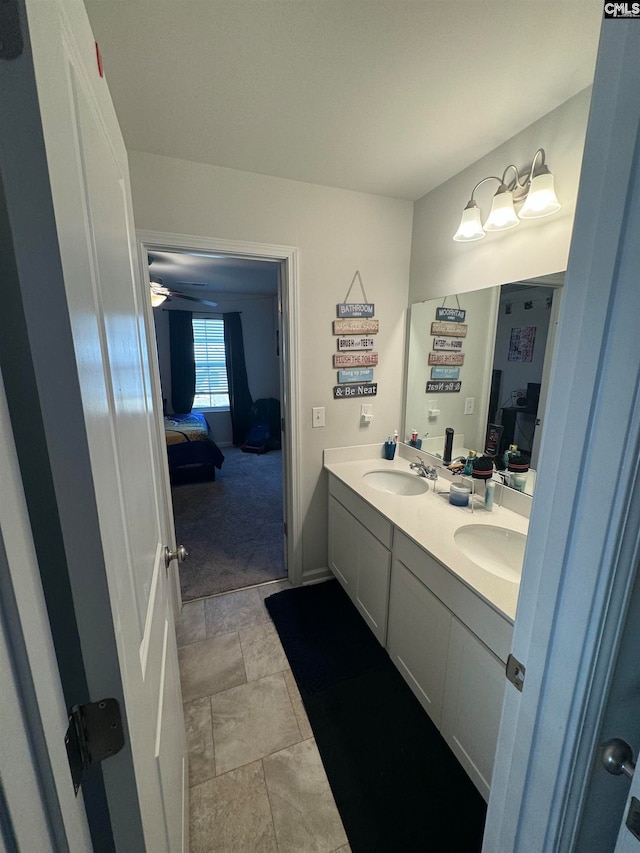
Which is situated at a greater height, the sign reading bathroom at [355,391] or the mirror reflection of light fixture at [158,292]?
the mirror reflection of light fixture at [158,292]

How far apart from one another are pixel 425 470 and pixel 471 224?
4.28 feet

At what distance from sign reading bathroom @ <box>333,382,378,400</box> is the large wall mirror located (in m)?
0.25

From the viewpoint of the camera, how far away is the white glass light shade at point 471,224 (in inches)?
61.7

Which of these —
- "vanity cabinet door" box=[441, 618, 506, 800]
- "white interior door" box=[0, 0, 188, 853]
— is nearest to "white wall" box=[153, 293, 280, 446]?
"vanity cabinet door" box=[441, 618, 506, 800]

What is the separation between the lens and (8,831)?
30 centimetres

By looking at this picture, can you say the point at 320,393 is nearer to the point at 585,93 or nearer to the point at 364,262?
the point at 364,262

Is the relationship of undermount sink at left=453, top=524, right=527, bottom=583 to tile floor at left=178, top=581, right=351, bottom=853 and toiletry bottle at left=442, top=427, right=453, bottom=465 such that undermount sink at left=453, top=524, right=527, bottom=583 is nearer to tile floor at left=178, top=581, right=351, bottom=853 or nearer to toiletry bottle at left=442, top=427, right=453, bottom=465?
toiletry bottle at left=442, top=427, right=453, bottom=465

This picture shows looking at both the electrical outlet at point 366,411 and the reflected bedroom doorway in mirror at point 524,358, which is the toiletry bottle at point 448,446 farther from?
the electrical outlet at point 366,411

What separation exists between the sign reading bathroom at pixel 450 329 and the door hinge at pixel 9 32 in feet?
6.29

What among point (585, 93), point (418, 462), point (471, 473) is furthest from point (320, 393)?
point (585, 93)

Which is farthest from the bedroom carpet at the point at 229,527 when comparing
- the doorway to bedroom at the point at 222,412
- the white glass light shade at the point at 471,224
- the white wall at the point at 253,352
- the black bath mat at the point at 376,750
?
the white glass light shade at the point at 471,224

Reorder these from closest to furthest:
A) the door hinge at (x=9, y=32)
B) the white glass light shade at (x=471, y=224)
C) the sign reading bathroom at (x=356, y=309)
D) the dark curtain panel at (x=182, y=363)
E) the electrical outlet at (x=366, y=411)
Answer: the door hinge at (x=9, y=32), the white glass light shade at (x=471, y=224), the sign reading bathroom at (x=356, y=309), the electrical outlet at (x=366, y=411), the dark curtain panel at (x=182, y=363)

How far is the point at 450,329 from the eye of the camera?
1.98 m

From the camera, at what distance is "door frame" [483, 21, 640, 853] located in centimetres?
48
